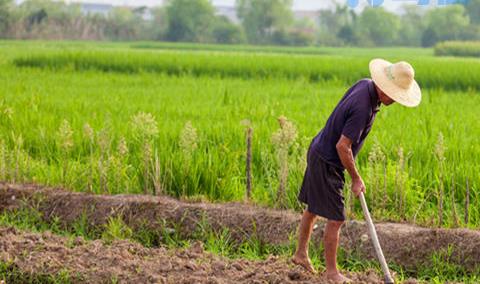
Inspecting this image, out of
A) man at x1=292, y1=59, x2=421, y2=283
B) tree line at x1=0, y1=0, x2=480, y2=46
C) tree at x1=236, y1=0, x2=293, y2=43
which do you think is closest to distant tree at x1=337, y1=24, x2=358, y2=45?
tree line at x1=0, y1=0, x2=480, y2=46

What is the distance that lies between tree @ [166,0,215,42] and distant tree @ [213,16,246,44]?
40 centimetres

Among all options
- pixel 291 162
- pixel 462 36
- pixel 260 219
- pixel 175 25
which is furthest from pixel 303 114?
pixel 462 36

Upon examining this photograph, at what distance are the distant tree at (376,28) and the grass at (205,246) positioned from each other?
45.1 metres

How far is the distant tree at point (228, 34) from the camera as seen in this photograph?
155 ft

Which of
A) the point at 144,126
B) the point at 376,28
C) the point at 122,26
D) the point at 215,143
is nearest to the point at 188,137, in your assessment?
the point at 144,126

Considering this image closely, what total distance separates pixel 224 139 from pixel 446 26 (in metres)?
43.8

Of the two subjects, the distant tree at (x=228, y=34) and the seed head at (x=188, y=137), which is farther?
the distant tree at (x=228, y=34)

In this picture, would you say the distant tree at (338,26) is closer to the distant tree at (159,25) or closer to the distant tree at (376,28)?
the distant tree at (376,28)

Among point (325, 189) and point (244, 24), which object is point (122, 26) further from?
point (325, 189)

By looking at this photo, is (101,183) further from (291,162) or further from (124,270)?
(124,270)

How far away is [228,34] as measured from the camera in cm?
4744

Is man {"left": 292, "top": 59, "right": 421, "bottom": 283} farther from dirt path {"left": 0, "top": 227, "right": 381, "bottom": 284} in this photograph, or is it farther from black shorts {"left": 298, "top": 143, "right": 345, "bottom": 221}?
dirt path {"left": 0, "top": 227, "right": 381, "bottom": 284}

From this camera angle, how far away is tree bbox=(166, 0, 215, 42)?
1800 inches

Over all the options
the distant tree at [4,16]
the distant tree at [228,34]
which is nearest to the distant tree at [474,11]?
the distant tree at [228,34]
